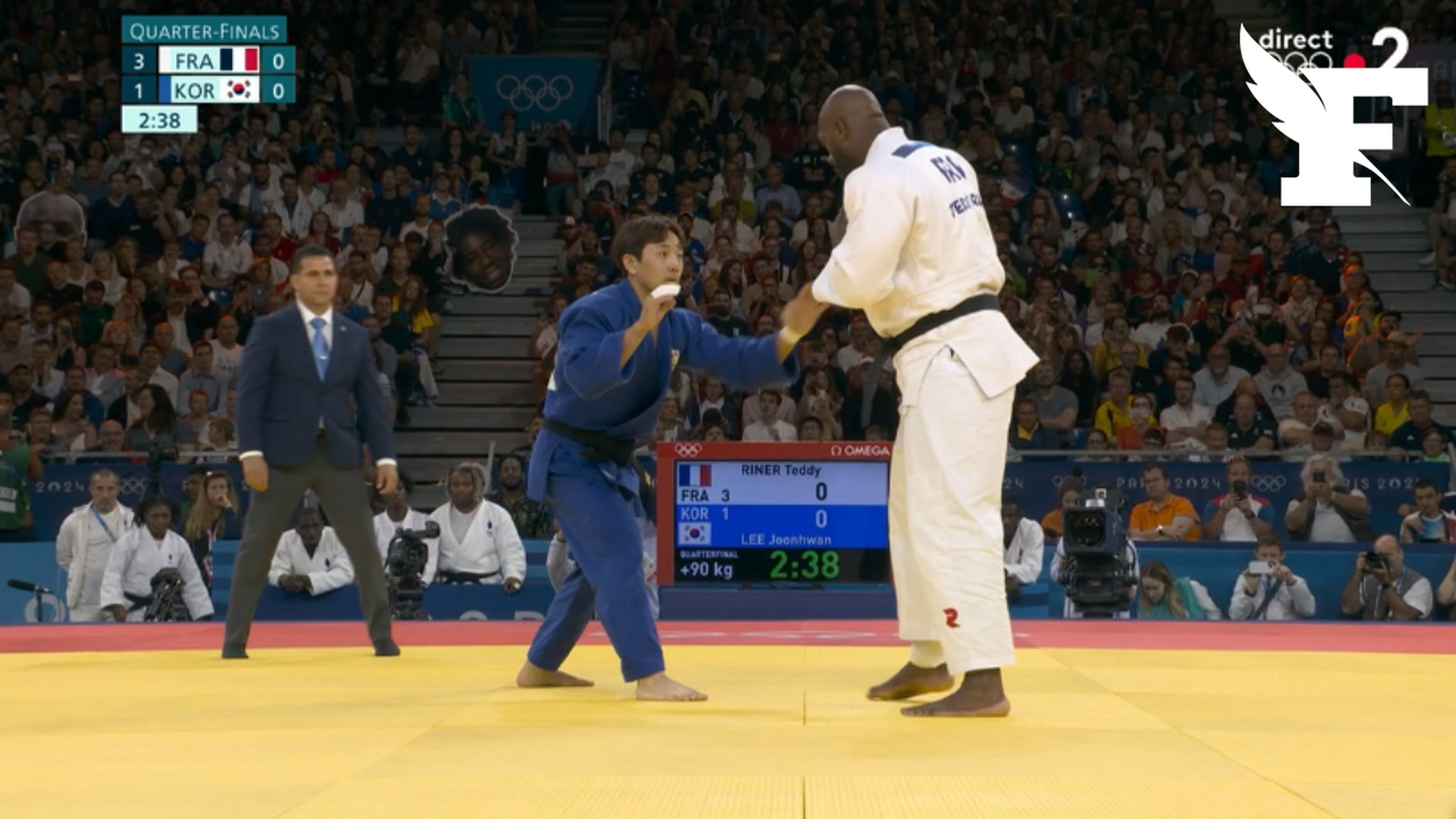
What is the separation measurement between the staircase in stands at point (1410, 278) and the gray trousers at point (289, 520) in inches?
407

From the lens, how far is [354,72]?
62.0 feet

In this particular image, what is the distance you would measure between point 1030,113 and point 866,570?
904 cm

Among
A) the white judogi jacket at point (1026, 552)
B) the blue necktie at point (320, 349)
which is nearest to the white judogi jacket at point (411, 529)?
the blue necktie at point (320, 349)

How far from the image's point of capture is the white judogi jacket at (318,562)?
10.3 metres

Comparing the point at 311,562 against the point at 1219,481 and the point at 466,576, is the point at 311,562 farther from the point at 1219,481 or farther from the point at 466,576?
the point at 1219,481

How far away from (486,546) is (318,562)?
0.98m

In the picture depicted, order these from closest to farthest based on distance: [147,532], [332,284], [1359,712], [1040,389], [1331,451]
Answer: [1359,712], [332,284], [147,532], [1331,451], [1040,389]

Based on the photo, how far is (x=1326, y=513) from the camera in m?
10.9

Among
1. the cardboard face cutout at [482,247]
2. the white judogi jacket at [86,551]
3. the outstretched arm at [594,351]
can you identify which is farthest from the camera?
the cardboard face cutout at [482,247]

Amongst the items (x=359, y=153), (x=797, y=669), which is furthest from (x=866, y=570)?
(x=359, y=153)

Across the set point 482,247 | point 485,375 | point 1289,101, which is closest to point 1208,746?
point 485,375

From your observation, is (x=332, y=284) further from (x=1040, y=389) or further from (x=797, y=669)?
(x=1040, y=389)

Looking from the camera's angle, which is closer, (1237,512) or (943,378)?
(943,378)

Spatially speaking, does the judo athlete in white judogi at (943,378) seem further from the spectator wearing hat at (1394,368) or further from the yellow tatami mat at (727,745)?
the spectator wearing hat at (1394,368)
